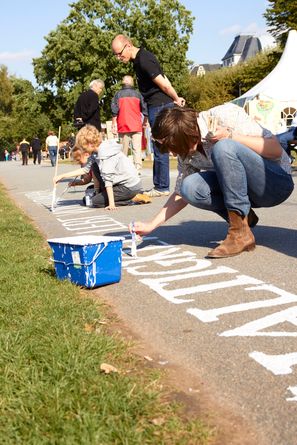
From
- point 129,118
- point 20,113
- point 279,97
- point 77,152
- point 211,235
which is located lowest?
point 211,235

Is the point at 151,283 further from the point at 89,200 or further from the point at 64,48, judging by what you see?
the point at 64,48

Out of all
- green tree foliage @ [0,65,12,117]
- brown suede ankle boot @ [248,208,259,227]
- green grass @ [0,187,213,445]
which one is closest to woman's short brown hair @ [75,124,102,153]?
brown suede ankle boot @ [248,208,259,227]

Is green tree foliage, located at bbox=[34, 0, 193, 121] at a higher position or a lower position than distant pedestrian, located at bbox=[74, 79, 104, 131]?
higher

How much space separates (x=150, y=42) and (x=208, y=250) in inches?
1938

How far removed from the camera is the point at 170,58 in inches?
2085

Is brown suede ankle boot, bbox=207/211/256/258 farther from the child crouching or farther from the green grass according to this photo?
the child crouching

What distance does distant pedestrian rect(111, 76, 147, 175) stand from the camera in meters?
10.7

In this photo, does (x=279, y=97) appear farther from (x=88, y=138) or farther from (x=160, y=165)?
(x=88, y=138)

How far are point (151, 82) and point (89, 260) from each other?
5.55m

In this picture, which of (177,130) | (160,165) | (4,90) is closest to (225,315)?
(177,130)

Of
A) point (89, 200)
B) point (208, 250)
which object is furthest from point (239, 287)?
point (89, 200)

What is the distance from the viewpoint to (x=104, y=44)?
164ft

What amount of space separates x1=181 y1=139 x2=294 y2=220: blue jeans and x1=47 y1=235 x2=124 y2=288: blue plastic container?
3.34 ft

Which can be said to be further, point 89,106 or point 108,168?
point 89,106
